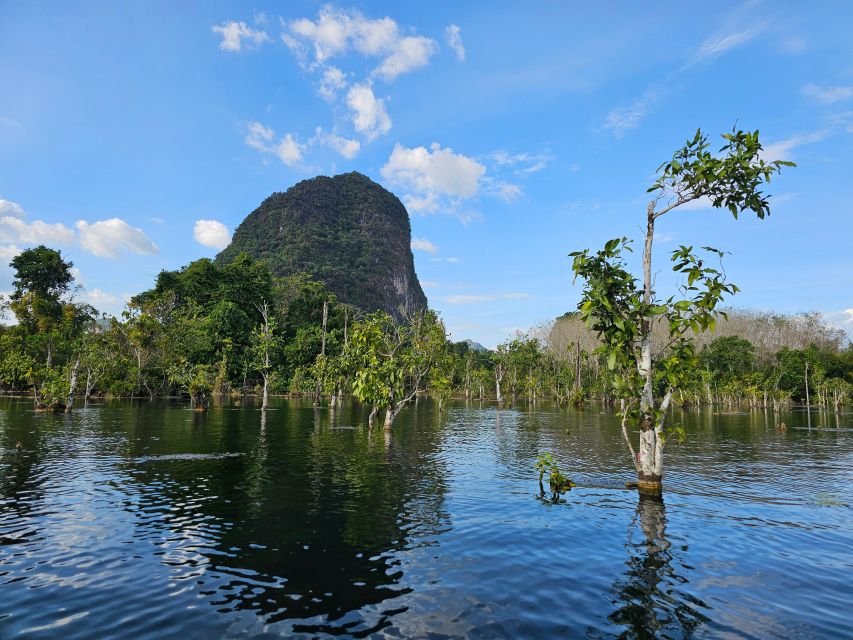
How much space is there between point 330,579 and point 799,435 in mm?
51279

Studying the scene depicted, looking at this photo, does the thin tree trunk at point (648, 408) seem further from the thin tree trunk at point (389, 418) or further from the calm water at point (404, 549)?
the thin tree trunk at point (389, 418)

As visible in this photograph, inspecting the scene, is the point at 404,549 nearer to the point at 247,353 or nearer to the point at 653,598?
the point at 653,598

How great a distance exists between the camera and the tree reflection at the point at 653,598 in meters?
8.88

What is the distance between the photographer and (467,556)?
41.5ft

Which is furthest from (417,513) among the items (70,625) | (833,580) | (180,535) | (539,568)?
(833,580)

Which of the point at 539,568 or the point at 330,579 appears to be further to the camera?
the point at 539,568

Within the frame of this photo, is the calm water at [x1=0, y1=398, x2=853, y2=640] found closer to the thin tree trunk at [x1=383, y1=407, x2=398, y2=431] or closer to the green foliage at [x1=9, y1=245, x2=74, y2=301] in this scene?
the thin tree trunk at [x1=383, y1=407, x2=398, y2=431]

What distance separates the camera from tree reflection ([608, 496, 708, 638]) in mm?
8883

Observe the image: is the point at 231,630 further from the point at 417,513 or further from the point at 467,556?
the point at 417,513

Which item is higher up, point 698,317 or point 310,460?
point 698,317

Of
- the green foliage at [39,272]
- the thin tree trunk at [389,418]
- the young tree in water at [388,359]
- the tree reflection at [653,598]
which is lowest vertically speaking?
the tree reflection at [653,598]

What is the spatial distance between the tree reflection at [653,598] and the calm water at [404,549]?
0.17ft

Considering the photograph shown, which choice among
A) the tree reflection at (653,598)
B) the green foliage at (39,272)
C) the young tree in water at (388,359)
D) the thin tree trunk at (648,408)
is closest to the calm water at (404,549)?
the tree reflection at (653,598)

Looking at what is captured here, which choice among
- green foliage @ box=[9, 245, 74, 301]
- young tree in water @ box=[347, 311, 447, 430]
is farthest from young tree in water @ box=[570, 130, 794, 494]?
green foliage @ box=[9, 245, 74, 301]
